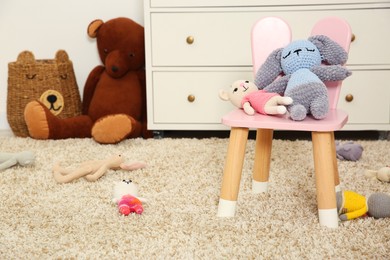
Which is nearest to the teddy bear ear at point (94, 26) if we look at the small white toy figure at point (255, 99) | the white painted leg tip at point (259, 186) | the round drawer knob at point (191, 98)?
the round drawer knob at point (191, 98)

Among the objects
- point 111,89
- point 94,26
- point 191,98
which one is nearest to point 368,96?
point 191,98

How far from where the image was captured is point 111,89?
6.36 feet

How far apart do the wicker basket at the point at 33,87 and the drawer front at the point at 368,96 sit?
119cm

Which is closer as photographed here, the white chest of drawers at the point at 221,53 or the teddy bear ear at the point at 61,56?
the white chest of drawers at the point at 221,53

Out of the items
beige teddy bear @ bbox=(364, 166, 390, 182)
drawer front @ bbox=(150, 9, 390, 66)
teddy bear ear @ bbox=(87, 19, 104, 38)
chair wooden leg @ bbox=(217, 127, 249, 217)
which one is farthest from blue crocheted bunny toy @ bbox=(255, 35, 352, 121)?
teddy bear ear @ bbox=(87, 19, 104, 38)

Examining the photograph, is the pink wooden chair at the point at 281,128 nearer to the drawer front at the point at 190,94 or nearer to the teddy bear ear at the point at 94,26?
the drawer front at the point at 190,94

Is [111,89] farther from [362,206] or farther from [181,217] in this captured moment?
[362,206]

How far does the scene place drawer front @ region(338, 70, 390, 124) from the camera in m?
1.73

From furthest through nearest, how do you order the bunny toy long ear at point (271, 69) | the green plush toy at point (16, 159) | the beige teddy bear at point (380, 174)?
the green plush toy at point (16, 159) → the beige teddy bear at point (380, 174) → the bunny toy long ear at point (271, 69)

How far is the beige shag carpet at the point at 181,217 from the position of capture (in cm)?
86

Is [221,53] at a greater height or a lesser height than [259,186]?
greater

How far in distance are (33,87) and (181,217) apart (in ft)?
3.90

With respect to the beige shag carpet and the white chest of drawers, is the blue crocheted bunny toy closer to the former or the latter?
the beige shag carpet

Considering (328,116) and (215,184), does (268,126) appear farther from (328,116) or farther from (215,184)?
(215,184)
